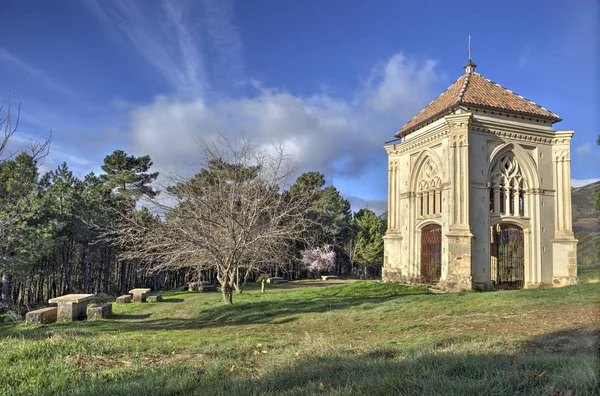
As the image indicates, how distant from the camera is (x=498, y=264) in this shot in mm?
21188

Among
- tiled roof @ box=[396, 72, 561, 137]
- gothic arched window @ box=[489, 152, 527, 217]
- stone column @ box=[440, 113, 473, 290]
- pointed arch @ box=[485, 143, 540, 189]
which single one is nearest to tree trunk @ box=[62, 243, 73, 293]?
tiled roof @ box=[396, 72, 561, 137]

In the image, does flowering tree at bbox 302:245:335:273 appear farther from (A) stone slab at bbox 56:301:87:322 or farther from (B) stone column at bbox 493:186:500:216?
(A) stone slab at bbox 56:301:87:322

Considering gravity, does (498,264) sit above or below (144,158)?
below

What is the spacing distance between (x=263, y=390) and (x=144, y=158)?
32.8m

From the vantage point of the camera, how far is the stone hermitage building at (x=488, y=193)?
1838 centimetres

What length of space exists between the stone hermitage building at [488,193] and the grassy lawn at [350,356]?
20.5 feet

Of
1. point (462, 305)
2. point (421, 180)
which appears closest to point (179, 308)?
point (462, 305)

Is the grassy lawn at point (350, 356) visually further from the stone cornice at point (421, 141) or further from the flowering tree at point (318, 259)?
the flowering tree at point (318, 259)

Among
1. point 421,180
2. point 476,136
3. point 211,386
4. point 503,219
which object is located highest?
point 476,136

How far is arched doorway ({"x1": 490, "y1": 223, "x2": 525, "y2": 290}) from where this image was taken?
20328 millimetres

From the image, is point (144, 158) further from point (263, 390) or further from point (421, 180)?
point (263, 390)

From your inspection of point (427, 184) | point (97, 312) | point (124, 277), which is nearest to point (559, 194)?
point (427, 184)

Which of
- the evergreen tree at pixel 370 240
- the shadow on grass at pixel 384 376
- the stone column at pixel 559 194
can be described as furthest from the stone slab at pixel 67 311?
the evergreen tree at pixel 370 240

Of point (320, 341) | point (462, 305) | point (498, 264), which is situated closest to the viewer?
point (320, 341)
